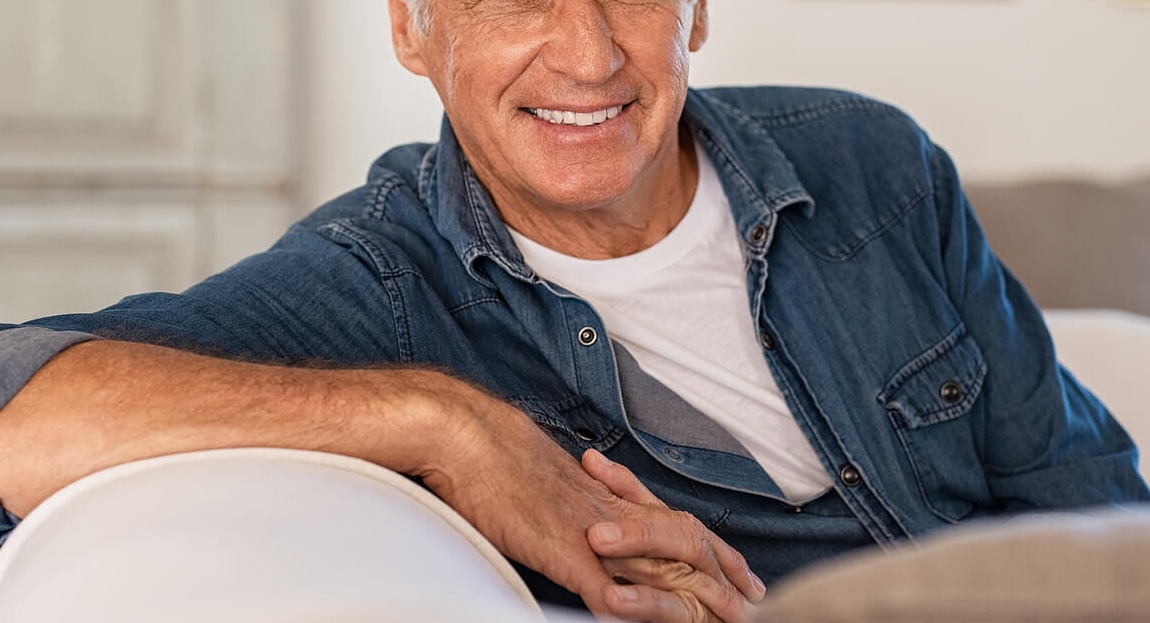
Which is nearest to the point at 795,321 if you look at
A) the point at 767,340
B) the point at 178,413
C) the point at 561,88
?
the point at 767,340

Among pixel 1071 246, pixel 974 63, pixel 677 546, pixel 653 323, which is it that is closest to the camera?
pixel 677 546

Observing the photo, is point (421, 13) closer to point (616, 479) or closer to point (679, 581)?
point (616, 479)

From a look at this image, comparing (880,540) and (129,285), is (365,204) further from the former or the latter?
(129,285)

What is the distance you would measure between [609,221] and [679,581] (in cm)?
55

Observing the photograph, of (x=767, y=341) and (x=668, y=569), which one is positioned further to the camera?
(x=767, y=341)

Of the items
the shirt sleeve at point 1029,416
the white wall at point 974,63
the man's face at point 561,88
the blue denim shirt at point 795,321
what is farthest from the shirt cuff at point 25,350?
the white wall at point 974,63

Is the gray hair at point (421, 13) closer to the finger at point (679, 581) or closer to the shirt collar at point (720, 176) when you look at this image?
the shirt collar at point (720, 176)

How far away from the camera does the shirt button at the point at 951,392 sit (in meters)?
1.50

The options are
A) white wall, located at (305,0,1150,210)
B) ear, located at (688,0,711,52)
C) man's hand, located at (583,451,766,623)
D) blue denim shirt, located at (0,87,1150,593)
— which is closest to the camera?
man's hand, located at (583,451,766,623)

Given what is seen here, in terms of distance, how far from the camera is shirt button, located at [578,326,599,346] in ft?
4.43

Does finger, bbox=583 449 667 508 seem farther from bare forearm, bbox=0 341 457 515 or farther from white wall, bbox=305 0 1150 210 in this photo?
white wall, bbox=305 0 1150 210

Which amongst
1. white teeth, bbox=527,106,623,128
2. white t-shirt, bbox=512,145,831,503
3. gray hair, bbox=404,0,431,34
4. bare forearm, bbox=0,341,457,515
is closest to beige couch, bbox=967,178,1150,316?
white t-shirt, bbox=512,145,831,503

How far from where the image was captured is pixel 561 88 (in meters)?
1.39

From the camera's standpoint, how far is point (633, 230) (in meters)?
1.51
